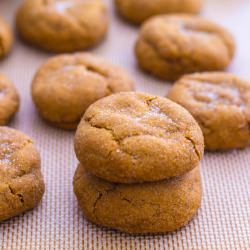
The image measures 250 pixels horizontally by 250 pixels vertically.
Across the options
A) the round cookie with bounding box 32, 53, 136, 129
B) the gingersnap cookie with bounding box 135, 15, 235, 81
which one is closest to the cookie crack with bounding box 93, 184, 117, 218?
the round cookie with bounding box 32, 53, 136, 129

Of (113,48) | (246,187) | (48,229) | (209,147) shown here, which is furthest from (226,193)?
(113,48)

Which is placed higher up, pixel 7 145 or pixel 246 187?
pixel 7 145

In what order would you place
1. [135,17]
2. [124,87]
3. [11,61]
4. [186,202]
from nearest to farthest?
[186,202] → [124,87] → [11,61] → [135,17]

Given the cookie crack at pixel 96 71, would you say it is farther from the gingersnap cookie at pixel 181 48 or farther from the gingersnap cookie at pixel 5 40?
the gingersnap cookie at pixel 5 40

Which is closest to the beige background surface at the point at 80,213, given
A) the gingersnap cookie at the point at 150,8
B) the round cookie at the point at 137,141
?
the round cookie at the point at 137,141

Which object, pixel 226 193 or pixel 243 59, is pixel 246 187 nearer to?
pixel 226 193

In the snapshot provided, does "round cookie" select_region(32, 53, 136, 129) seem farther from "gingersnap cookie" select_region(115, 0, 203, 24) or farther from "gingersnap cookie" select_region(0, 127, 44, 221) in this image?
"gingersnap cookie" select_region(115, 0, 203, 24)

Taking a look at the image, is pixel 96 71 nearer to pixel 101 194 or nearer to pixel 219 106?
pixel 219 106

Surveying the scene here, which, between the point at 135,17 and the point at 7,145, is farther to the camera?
the point at 135,17
